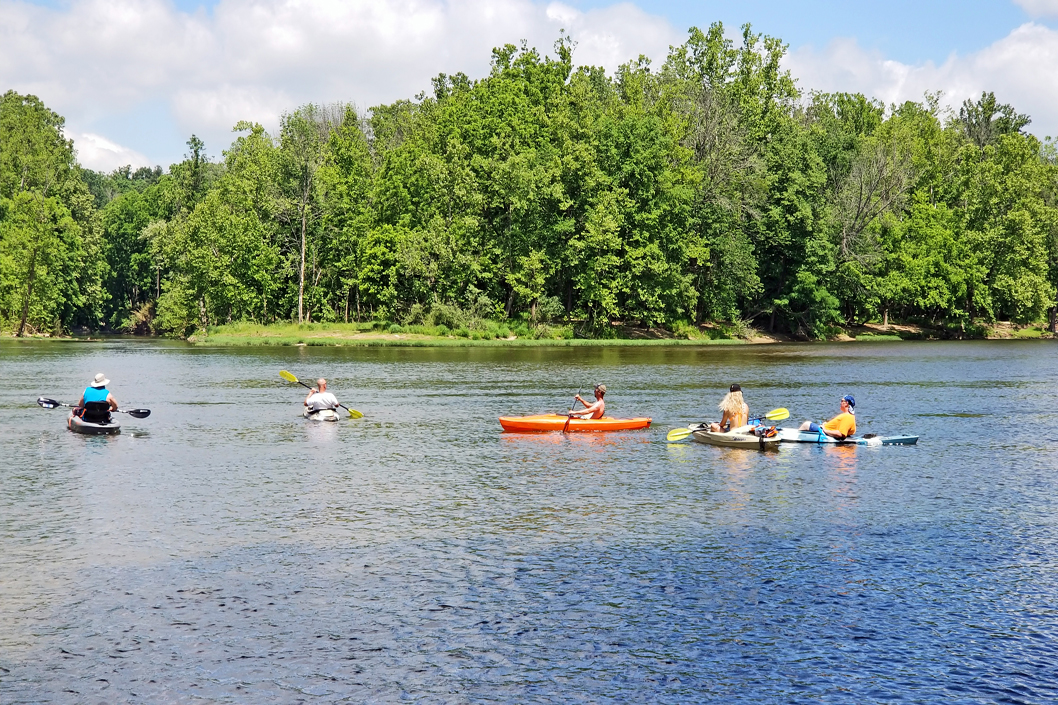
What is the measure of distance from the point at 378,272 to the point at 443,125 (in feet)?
52.4

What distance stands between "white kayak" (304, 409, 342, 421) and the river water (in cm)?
47

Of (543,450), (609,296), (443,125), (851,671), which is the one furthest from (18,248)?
(851,671)

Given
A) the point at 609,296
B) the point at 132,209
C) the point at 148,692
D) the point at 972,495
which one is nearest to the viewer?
the point at 148,692

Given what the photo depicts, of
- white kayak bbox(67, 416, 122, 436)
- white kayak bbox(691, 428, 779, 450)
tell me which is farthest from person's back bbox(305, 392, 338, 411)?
white kayak bbox(691, 428, 779, 450)

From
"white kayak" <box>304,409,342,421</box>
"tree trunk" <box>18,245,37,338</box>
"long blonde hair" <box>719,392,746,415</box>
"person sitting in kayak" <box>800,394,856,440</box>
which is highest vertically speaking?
"tree trunk" <box>18,245,37,338</box>

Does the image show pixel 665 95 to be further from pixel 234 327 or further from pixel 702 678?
pixel 702 678

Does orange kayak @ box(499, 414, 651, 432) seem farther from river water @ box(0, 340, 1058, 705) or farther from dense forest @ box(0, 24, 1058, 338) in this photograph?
dense forest @ box(0, 24, 1058, 338)

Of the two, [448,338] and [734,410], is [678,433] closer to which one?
[734,410]

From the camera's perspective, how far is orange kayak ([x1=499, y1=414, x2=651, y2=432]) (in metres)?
34.3

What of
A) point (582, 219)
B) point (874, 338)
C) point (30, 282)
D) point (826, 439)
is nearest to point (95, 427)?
point (826, 439)

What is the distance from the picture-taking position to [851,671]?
12.8 metres

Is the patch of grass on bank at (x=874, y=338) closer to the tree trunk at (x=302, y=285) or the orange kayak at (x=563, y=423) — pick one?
the tree trunk at (x=302, y=285)

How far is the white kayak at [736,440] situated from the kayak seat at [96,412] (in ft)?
66.9

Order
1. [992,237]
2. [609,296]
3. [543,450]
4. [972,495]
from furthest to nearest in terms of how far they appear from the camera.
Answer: [992,237]
[609,296]
[543,450]
[972,495]
